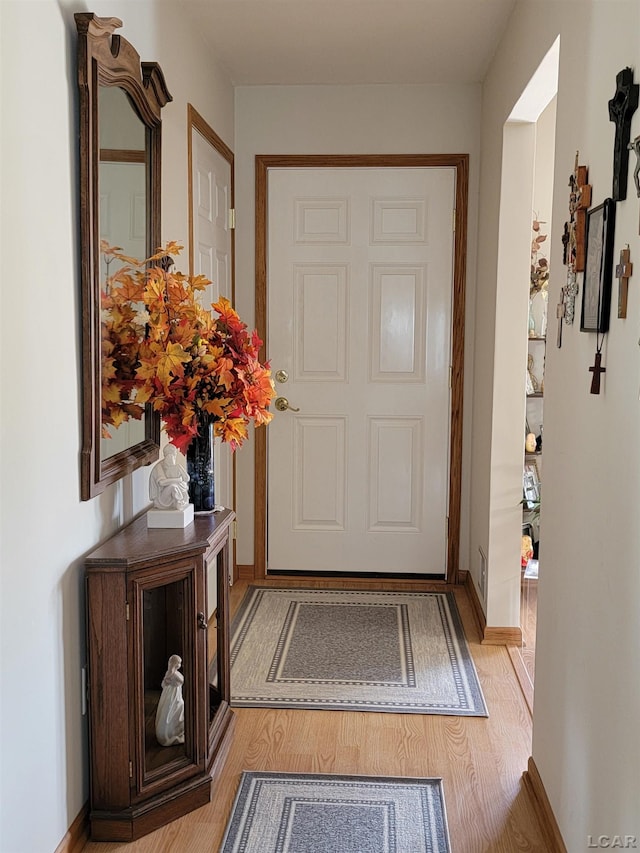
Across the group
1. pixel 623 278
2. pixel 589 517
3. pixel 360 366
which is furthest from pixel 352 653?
pixel 623 278

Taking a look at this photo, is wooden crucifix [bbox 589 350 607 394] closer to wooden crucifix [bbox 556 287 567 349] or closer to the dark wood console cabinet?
wooden crucifix [bbox 556 287 567 349]

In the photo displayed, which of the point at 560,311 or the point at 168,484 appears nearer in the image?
the point at 560,311

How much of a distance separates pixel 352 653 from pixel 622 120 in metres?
2.40

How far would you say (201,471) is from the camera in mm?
2504

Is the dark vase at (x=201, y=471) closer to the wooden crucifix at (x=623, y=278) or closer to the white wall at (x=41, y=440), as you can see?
the white wall at (x=41, y=440)

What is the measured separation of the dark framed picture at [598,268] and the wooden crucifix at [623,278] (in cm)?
9

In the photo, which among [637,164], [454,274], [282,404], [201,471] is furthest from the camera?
[282,404]

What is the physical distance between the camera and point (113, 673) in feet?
6.82

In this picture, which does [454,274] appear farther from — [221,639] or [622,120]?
[622,120]

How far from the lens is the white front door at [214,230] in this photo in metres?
3.42

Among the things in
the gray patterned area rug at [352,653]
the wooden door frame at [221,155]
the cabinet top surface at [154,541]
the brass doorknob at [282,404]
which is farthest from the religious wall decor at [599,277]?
the brass doorknob at [282,404]

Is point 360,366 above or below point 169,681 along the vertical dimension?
above

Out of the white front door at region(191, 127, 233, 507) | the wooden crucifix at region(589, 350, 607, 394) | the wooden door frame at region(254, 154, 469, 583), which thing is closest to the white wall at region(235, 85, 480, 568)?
the wooden door frame at region(254, 154, 469, 583)

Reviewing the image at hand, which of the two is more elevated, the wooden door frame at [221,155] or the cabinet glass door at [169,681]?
the wooden door frame at [221,155]
